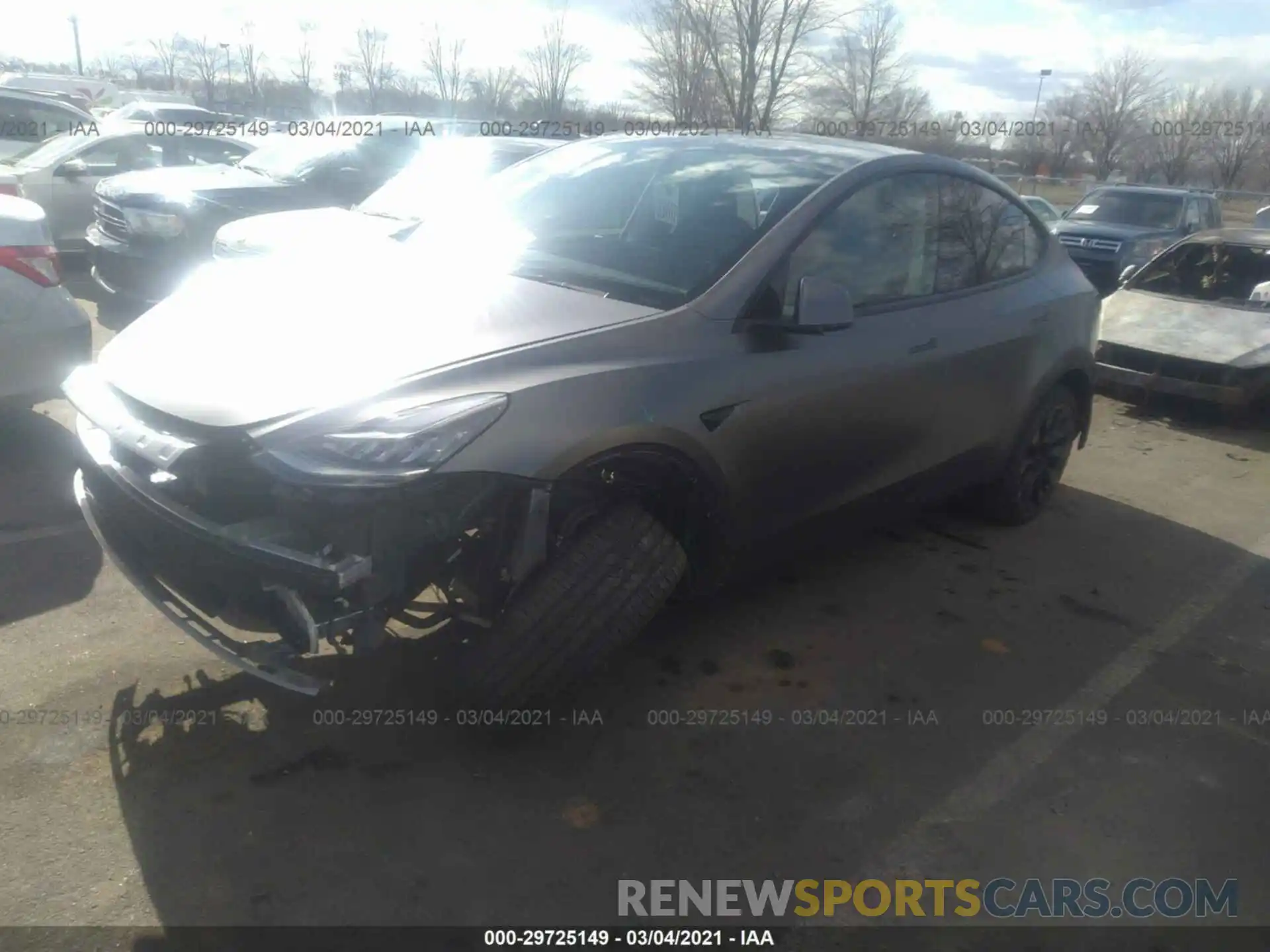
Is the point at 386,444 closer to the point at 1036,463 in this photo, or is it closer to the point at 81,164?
the point at 1036,463

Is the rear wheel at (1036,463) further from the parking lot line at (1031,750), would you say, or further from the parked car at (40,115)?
the parked car at (40,115)

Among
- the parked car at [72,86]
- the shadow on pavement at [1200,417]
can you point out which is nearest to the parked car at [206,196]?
the shadow on pavement at [1200,417]

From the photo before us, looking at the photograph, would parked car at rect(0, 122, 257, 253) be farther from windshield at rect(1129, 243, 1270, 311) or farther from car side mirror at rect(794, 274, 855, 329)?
windshield at rect(1129, 243, 1270, 311)

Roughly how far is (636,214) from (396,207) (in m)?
4.20

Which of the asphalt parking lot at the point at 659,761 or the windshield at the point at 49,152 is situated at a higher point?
the windshield at the point at 49,152

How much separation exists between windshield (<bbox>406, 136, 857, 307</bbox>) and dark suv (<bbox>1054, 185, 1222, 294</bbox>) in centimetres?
1038

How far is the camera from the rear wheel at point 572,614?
2.84 metres

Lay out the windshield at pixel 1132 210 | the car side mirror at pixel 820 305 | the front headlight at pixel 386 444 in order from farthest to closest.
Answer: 1. the windshield at pixel 1132 210
2. the car side mirror at pixel 820 305
3. the front headlight at pixel 386 444

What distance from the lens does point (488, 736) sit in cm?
314

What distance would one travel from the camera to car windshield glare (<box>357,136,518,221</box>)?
752 cm

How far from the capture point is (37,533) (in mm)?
4340

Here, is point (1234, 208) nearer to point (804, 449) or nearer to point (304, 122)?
point (304, 122)

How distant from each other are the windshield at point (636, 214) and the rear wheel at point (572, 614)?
815 millimetres

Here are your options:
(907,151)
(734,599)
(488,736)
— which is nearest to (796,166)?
(907,151)
